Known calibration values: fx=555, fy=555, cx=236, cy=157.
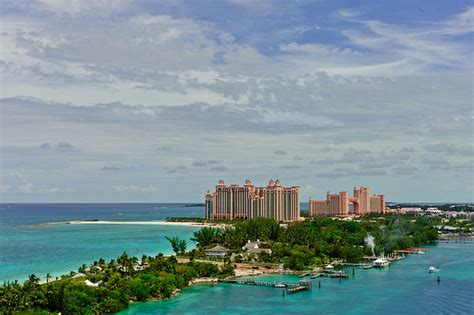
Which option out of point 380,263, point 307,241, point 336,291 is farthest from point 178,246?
point 336,291

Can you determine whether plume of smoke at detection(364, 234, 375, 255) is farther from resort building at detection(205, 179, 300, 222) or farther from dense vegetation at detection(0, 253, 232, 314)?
resort building at detection(205, 179, 300, 222)

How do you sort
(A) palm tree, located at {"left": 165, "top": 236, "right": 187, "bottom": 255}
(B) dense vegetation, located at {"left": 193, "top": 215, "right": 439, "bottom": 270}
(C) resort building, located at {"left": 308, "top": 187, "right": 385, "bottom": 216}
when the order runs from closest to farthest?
(B) dense vegetation, located at {"left": 193, "top": 215, "right": 439, "bottom": 270}
(A) palm tree, located at {"left": 165, "top": 236, "right": 187, "bottom": 255}
(C) resort building, located at {"left": 308, "top": 187, "right": 385, "bottom": 216}

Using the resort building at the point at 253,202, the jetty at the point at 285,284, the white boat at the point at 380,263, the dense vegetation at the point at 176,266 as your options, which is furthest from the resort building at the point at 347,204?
the jetty at the point at 285,284

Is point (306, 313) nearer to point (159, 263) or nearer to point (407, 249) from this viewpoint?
point (159, 263)

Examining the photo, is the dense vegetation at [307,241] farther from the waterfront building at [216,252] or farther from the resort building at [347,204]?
the resort building at [347,204]

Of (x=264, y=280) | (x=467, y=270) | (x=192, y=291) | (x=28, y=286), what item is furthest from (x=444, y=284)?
(x=28, y=286)

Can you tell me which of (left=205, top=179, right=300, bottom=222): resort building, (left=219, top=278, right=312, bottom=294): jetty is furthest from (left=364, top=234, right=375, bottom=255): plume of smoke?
(left=205, top=179, right=300, bottom=222): resort building

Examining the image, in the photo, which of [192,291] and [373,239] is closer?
[192,291]
